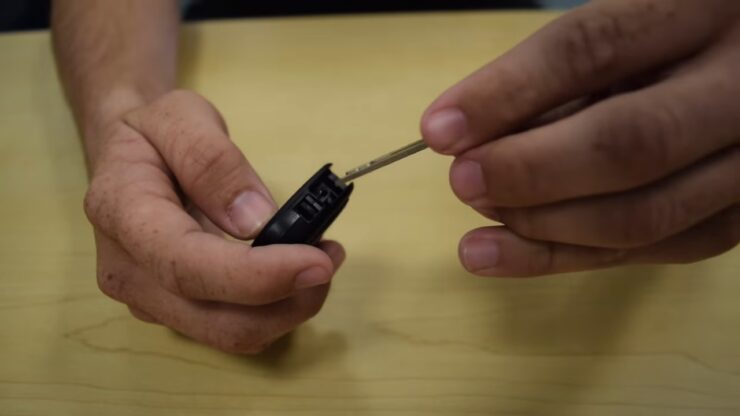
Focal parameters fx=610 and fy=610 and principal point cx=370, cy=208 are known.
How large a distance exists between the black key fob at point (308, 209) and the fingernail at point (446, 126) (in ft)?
0.23

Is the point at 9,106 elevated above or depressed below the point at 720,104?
below

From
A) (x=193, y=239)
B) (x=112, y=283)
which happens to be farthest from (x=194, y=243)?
(x=112, y=283)

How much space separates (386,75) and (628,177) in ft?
1.20

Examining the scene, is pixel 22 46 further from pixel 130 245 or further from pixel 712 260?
pixel 712 260

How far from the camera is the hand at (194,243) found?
0.38m

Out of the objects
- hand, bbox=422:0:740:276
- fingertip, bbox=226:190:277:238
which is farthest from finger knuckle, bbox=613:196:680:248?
fingertip, bbox=226:190:277:238

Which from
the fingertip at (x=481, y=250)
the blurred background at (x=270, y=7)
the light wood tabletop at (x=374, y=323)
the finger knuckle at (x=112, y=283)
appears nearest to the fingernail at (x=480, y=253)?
the fingertip at (x=481, y=250)

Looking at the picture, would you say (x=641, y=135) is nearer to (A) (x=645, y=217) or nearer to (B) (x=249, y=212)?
(A) (x=645, y=217)

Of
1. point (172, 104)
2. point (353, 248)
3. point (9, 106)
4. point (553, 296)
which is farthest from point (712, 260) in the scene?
point (9, 106)

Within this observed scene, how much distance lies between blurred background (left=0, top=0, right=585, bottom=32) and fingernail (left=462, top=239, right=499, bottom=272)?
1.75ft

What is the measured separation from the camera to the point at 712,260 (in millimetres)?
515

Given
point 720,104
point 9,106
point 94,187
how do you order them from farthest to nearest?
point 9,106 → point 94,187 → point 720,104

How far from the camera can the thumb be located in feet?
1.38

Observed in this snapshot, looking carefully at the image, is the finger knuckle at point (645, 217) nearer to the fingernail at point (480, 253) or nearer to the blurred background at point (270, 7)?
the fingernail at point (480, 253)
